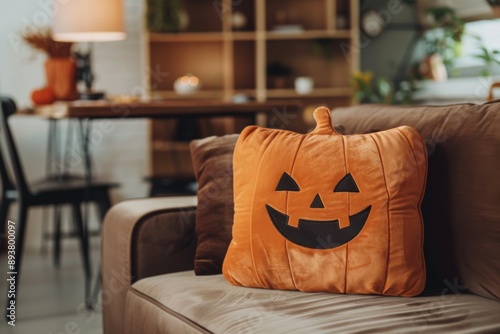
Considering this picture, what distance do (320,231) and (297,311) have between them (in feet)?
0.73

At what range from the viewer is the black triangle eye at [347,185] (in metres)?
1.75

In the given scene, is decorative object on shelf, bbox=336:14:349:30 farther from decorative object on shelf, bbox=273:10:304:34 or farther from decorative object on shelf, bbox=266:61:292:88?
decorative object on shelf, bbox=266:61:292:88

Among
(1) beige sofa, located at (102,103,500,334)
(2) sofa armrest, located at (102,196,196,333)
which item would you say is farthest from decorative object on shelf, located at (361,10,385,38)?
(2) sofa armrest, located at (102,196,196,333)

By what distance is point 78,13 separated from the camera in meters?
3.78

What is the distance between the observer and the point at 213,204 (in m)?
2.08

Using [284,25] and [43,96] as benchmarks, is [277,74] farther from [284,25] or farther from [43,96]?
[43,96]

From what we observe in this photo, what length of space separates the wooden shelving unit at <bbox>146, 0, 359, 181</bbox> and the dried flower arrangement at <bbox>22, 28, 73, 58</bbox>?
58.5 inches

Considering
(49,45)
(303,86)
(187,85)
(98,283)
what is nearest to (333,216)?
(98,283)

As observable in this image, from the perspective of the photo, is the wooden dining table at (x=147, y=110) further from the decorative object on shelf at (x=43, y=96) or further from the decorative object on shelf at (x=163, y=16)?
the decorative object on shelf at (x=163, y=16)

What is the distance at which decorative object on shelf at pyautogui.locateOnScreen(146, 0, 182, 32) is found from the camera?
5293mm

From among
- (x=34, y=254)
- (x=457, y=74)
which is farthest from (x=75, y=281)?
(x=457, y=74)

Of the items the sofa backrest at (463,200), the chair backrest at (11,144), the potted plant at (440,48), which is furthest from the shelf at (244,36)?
the sofa backrest at (463,200)

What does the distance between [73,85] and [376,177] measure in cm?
250

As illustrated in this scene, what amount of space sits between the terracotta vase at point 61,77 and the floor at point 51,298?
0.94 metres
